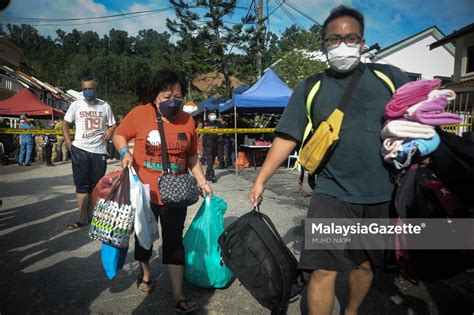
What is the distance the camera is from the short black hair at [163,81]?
104 inches

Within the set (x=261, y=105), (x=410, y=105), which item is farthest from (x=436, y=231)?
(x=261, y=105)

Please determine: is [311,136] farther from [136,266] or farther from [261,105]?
[261,105]

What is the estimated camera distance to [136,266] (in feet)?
11.0

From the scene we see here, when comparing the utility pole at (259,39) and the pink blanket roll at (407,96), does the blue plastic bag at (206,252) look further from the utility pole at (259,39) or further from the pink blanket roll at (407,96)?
the utility pole at (259,39)

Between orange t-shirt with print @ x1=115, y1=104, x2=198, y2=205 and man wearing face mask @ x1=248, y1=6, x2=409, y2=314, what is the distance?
2.93 ft

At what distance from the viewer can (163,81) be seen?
2.63 m

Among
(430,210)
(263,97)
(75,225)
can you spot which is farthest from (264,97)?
(430,210)

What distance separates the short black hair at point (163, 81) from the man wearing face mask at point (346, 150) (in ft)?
3.38

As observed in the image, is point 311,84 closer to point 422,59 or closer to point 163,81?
point 163,81

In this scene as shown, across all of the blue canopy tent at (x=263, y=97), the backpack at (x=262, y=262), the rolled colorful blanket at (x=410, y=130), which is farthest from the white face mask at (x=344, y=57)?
the blue canopy tent at (x=263, y=97)

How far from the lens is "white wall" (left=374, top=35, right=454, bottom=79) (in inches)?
983

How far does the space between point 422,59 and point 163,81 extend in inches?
1094

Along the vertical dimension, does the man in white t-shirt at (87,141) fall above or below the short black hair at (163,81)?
below

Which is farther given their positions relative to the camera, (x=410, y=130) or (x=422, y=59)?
(x=422, y=59)
